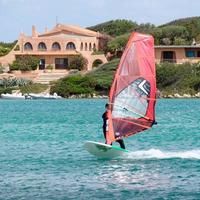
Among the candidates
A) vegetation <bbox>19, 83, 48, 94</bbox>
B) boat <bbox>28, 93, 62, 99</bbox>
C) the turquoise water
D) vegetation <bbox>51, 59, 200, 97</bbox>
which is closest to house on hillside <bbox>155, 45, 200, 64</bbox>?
vegetation <bbox>51, 59, 200, 97</bbox>

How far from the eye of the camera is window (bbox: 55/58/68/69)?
329 feet

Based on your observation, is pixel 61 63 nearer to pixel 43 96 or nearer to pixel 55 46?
pixel 55 46

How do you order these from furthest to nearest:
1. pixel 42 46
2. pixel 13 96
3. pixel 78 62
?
pixel 42 46, pixel 78 62, pixel 13 96

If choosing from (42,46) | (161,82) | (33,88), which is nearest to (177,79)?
(161,82)

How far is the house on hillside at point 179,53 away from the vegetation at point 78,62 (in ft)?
26.9

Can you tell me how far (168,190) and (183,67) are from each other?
72.7 m

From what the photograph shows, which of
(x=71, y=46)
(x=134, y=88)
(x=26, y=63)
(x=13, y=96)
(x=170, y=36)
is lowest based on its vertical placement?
(x=13, y=96)

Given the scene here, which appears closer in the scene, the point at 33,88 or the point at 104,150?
the point at 104,150

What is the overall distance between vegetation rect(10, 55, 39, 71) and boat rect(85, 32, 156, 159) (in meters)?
71.1

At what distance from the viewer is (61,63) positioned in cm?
10056

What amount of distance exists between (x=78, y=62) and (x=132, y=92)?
→ 72.2 m

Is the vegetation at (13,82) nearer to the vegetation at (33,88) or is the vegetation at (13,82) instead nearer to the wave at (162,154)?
the vegetation at (33,88)

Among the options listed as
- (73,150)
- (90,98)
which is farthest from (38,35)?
(73,150)

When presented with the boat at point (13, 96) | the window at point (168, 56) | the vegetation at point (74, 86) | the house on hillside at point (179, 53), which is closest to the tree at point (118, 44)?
the window at point (168, 56)
